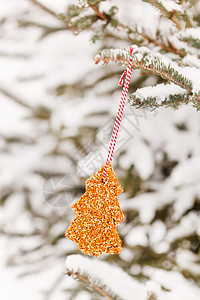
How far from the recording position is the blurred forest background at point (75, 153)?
75cm

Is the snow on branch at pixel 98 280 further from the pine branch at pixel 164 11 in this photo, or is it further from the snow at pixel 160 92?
the pine branch at pixel 164 11

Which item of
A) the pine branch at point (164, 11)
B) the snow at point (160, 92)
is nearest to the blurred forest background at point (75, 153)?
the pine branch at point (164, 11)

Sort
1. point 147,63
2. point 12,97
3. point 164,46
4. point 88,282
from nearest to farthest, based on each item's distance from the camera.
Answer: point 147,63 < point 88,282 < point 164,46 < point 12,97

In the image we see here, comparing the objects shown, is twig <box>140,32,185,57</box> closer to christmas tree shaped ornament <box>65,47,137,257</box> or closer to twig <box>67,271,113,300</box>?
christmas tree shaped ornament <box>65,47,137,257</box>

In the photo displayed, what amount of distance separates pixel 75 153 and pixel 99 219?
335mm

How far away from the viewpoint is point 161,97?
1.51 feet

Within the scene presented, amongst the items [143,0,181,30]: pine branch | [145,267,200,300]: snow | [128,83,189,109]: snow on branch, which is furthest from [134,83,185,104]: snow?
[145,267,200,300]: snow

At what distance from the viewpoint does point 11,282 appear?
93 cm

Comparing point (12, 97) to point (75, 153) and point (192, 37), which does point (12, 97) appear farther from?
point (192, 37)

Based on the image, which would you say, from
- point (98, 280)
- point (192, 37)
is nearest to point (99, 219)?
point (98, 280)

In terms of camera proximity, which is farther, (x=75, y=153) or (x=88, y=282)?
(x=75, y=153)

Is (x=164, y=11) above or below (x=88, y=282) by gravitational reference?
above

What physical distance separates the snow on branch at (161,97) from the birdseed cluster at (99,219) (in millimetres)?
162

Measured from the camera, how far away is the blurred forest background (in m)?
0.75
